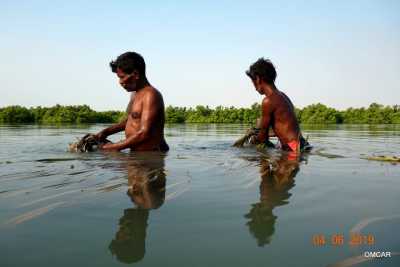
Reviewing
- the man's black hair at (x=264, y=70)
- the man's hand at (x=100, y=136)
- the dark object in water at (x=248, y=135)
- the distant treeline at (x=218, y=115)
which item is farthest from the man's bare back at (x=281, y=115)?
the distant treeline at (x=218, y=115)

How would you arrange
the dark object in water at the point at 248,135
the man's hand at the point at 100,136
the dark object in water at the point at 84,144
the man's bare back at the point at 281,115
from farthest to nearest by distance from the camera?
1. the dark object in water at the point at 248,135
2. the man's bare back at the point at 281,115
3. the man's hand at the point at 100,136
4. the dark object in water at the point at 84,144

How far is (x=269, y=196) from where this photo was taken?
110 inches

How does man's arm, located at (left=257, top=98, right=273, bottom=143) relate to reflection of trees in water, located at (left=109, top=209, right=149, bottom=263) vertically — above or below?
above

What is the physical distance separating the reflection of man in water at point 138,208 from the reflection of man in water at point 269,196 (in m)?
0.59

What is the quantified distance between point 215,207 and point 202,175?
1332 mm

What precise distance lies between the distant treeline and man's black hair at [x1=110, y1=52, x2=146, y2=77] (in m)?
51.1

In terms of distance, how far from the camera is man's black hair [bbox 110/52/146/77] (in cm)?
589

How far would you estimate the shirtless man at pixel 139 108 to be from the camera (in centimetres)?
573

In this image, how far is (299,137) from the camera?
267 inches

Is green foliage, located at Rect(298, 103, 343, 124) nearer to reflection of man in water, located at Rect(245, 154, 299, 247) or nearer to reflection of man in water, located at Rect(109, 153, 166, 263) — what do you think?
reflection of man in water, located at Rect(245, 154, 299, 247)

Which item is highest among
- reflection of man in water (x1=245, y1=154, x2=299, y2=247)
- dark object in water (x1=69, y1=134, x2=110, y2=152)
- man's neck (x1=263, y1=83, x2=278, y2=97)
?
man's neck (x1=263, y1=83, x2=278, y2=97)

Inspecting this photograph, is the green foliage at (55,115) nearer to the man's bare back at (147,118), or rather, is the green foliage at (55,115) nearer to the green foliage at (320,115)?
the green foliage at (320,115)
